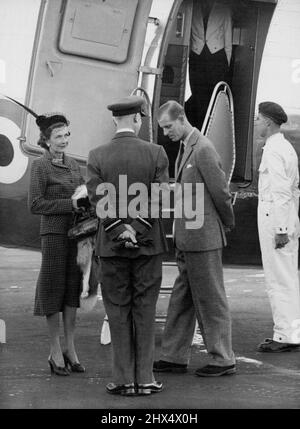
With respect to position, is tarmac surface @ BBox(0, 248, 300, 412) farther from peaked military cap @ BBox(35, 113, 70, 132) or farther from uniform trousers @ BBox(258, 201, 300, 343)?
peaked military cap @ BBox(35, 113, 70, 132)

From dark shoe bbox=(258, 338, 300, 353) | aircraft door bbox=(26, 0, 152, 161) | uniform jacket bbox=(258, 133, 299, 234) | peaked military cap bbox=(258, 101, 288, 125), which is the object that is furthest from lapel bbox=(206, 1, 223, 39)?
dark shoe bbox=(258, 338, 300, 353)

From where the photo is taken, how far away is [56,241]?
593 centimetres

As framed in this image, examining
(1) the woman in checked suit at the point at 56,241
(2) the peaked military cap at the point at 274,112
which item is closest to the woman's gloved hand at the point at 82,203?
(1) the woman in checked suit at the point at 56,241

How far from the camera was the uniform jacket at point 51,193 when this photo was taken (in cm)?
588

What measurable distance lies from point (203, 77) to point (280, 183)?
1331 mm

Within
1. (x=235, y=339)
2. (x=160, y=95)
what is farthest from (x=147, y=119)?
(x=235, y=339)

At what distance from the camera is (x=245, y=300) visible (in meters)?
8.62

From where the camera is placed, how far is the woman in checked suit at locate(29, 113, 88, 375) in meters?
5.88

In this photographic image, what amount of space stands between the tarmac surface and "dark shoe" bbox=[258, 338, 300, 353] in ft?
0.19

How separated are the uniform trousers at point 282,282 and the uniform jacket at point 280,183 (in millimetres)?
102

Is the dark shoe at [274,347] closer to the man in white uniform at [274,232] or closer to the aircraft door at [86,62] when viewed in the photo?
the man in white uniform at [274,232]

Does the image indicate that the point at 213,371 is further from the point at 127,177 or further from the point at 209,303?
the point at 127,177

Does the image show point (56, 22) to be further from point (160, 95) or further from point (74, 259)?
point (74, 259)
